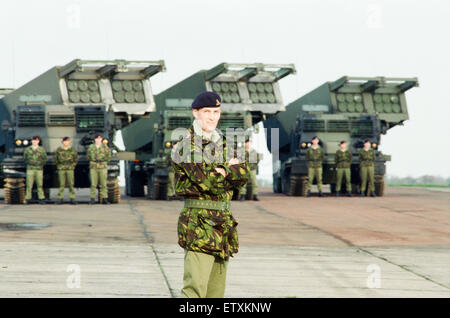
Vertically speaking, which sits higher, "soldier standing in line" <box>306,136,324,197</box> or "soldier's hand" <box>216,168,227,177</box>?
"soldier standing in line" <box>306,136,324,197</box>

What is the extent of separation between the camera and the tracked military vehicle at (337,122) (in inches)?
1072

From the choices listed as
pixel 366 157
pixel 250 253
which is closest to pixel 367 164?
pixel 366 157

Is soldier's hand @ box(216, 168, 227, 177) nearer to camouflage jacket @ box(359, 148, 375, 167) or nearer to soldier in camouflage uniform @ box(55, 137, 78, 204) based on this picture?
soldier in camouflage uniform @ box(55, 137, 78, 204)

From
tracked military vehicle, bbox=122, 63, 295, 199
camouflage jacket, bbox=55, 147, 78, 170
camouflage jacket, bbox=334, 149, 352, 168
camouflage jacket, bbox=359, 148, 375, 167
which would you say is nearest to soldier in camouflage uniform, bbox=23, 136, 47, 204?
camouflage jacket, bbox=55, 147, 78, 170

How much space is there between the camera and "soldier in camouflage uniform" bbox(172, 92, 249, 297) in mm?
5750

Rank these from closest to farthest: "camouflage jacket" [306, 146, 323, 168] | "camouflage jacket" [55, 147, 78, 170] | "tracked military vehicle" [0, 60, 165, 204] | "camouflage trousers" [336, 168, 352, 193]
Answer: "camouflage jacket" [55, 147, 78, 170] → "tracked military vehicle" [0, 60, 165, 204] → "camouflage jacket" [306, 146, 323, 168] → "camouflage trousers" [336, 168, 352, 193]

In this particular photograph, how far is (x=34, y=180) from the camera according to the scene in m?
22.0

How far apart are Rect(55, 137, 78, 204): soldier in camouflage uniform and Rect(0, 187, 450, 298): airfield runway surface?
2121 mm

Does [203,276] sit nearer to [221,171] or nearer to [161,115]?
[221,171]

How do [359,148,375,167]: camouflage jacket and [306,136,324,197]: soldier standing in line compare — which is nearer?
[306,136,324,197]: soldier standing in line

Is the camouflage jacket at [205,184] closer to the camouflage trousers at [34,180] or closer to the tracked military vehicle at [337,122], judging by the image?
the camouflage trousers at [34,180]

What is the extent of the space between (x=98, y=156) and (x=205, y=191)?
16151 millimetres

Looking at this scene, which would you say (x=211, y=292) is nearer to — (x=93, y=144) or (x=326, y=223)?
(x=326, y=223)
